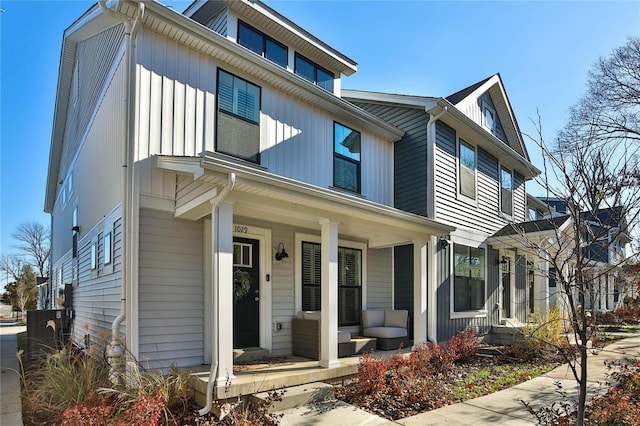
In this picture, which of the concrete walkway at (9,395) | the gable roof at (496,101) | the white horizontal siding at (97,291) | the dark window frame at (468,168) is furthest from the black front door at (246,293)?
the gable roof at (496,101)

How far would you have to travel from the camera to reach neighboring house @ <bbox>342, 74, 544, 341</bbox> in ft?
31.4

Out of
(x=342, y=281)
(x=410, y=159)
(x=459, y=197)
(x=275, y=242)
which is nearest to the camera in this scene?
(x=275, y=242)

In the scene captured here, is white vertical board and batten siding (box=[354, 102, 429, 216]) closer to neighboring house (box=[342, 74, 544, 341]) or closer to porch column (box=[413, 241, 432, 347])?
neighboring house (box=[342, 74, 544, 341])

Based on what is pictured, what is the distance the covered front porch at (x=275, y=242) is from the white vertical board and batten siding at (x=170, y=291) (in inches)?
6.0

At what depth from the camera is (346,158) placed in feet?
30.2

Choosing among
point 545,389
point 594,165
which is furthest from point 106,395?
point 545,389

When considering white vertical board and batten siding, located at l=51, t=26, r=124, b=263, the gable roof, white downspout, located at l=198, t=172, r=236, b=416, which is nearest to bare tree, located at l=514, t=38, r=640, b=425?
white downspout, located at l=198, t=172, r=236, b=416

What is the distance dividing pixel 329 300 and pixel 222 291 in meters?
1.88

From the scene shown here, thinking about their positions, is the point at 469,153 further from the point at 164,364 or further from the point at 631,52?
the point at 631,52

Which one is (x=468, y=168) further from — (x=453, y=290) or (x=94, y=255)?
(x=94, y=255)

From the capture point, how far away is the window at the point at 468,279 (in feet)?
33.3

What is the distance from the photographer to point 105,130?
8.05 meters

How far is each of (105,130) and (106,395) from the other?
5.07 metres

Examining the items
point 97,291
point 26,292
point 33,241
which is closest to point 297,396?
point 97,291
